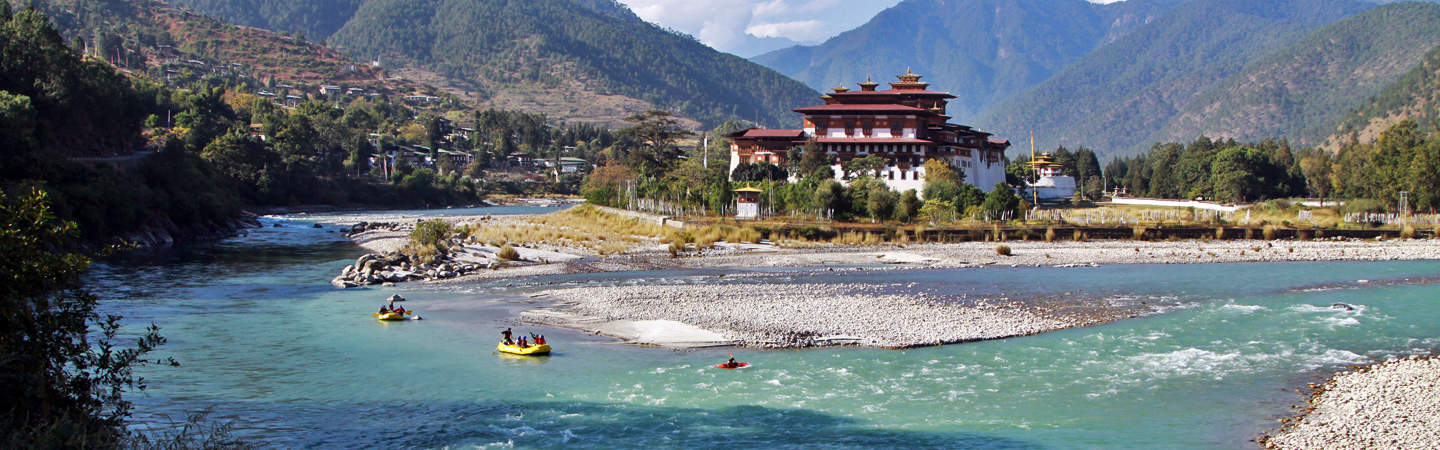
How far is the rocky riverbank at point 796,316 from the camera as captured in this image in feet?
81.2

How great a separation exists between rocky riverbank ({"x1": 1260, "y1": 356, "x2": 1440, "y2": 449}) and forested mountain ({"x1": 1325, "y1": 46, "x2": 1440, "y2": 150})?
15430 centimetres

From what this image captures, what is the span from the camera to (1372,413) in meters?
17.2

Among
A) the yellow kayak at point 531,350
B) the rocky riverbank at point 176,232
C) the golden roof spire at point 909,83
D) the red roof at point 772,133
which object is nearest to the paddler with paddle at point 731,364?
the yellow kayak at point 531,350

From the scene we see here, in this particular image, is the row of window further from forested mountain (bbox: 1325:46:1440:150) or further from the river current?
forested mountain (bbox: 1325:46:1440:150)

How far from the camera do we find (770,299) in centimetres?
3083

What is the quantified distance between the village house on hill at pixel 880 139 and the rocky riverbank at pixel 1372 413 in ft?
148

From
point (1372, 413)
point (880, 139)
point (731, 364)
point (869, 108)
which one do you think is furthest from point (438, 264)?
point (869, 108)

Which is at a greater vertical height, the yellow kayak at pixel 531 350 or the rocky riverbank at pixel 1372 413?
the yellow kayak at pixel 531 350

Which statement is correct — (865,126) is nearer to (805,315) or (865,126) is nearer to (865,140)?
(865,140)

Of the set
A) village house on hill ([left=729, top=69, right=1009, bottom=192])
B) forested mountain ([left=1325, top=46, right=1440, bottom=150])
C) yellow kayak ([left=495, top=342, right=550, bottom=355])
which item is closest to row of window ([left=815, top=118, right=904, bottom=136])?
village house on hill ([left=729, top=69, right=1009, bottom=192])

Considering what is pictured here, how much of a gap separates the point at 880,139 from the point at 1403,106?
428 feet

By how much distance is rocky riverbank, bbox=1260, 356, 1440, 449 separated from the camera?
15.7 metres

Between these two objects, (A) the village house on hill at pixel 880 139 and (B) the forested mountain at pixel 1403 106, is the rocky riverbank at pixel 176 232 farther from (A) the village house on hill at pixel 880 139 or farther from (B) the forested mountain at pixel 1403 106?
(B) the forested mountain at pixel 1403 106

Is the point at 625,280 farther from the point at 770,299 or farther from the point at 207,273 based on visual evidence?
the point at 207,273
